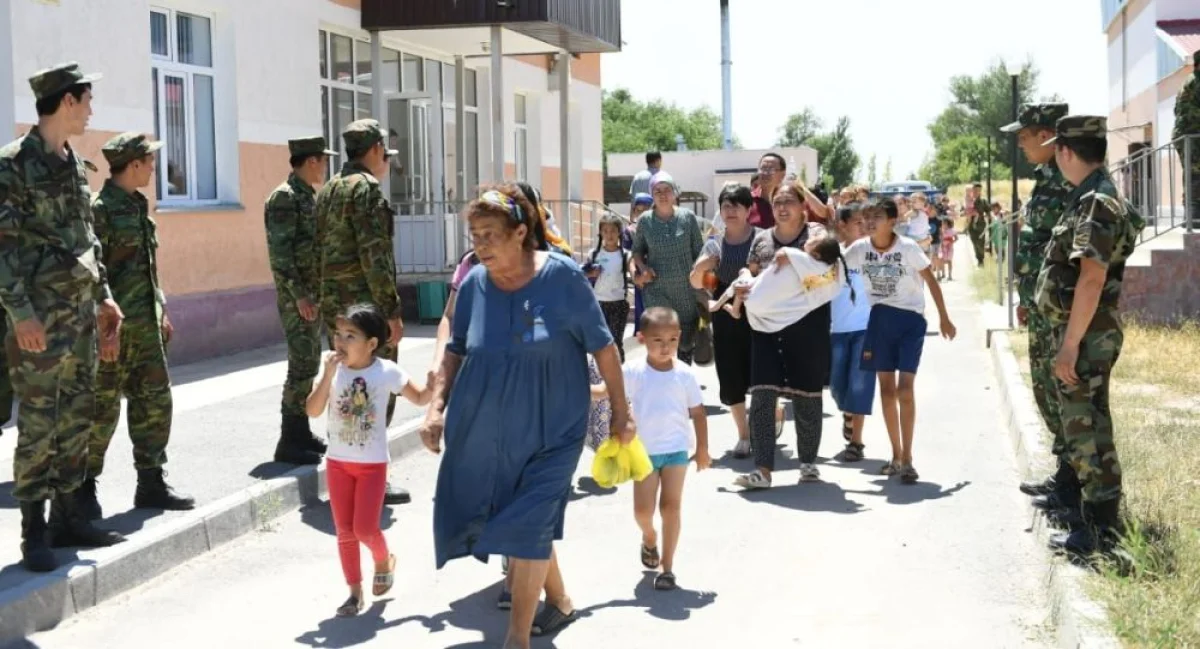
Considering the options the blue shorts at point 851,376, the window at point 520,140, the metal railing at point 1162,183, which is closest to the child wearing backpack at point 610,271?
the blue shorts at point 851,376

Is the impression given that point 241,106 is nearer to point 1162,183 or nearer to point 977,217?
point 1162,183

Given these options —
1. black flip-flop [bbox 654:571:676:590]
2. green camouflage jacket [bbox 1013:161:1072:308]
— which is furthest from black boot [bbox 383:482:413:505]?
green camouflage jacket [bbox 1013:161:1072:308]

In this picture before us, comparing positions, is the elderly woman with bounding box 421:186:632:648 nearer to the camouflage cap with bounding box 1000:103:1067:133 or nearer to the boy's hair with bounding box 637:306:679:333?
the boy's hair with bounding box 637:306:679:333

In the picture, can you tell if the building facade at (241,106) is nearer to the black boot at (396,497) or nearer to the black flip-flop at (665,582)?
the black boot at (396,497)

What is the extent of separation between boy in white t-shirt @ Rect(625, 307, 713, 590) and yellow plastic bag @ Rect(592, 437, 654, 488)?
74cm

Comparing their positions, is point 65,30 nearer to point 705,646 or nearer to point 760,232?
point 760,232

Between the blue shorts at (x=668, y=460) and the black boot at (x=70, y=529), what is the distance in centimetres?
258

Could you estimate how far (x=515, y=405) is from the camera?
531 centimetres

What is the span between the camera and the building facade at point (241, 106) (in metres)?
13.1

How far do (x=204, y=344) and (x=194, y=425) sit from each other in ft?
13.9

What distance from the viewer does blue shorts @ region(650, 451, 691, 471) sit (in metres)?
6.69

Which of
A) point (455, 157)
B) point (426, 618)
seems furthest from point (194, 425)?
point (455, 157)

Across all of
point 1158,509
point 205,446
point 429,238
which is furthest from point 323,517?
point 429,238

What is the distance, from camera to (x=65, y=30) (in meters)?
12.5
